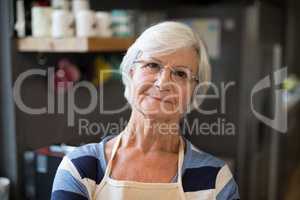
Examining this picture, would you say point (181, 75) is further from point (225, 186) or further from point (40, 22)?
point (40, 22)

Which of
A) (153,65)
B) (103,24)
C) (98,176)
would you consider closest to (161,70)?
(153,65)

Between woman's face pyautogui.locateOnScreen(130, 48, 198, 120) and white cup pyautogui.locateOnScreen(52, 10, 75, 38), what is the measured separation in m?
0.37

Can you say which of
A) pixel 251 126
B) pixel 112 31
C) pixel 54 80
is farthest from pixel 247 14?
pixel 54 80

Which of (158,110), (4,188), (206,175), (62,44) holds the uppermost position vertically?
(62,44)

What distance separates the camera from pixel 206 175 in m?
0.79

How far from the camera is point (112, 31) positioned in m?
1.18

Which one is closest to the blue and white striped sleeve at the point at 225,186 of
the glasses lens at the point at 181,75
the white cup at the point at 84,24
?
the glasses lens at the point at 181,75

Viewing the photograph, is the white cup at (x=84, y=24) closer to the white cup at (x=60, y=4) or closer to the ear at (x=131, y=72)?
the white cup at (x=60, y=4)

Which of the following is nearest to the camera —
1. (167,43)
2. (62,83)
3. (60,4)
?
(167,43)

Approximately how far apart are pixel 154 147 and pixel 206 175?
0.12 m

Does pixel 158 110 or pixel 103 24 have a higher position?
pixel 103 24

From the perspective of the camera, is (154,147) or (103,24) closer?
(154,147)

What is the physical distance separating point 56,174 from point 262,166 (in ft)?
4.01

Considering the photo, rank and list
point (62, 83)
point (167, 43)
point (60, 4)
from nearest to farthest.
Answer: point (167, 43), point (62, 83), point (60, 4)
